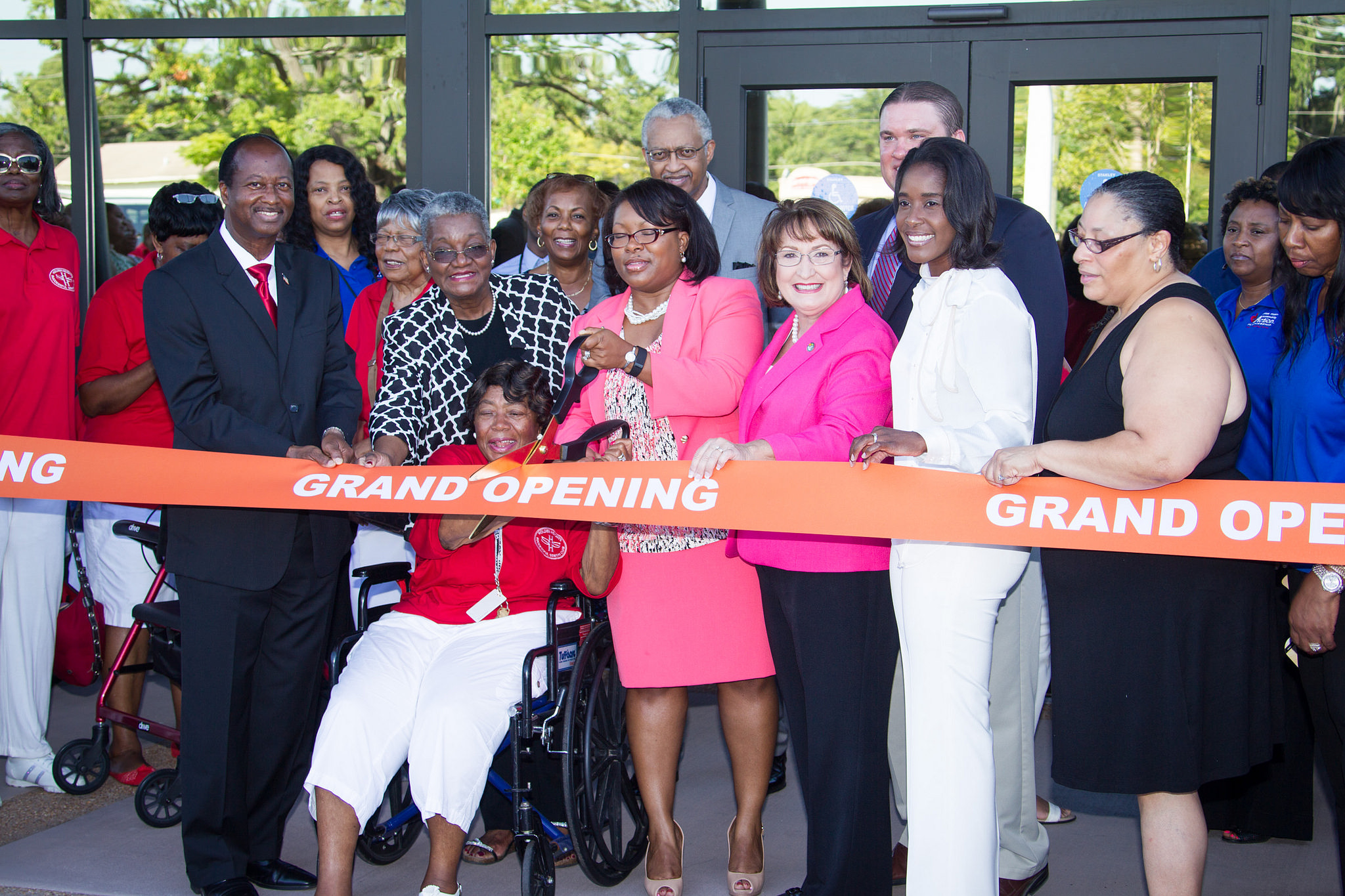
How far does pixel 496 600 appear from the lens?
3936 millimetres

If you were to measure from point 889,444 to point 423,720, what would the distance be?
5.37 ft

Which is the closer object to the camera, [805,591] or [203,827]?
[805,591]

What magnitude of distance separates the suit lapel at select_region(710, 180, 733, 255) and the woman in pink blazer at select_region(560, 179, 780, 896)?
2.90ft

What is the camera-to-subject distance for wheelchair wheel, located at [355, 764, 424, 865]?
399cm

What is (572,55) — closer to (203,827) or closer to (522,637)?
(522,637)

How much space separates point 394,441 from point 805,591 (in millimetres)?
1528

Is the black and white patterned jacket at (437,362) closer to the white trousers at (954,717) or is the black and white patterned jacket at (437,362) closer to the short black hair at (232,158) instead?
the short black hair at (232,158)

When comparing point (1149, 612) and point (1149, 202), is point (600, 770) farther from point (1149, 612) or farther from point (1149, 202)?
point (1149, 202)

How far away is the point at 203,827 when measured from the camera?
3.75m

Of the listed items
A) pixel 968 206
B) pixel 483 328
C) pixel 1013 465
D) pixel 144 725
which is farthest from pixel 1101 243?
pixel 144 725

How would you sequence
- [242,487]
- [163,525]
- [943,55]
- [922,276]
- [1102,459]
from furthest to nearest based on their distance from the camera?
[943,55] → [163,525] → [242,487] → [922,276] → [1102,459]

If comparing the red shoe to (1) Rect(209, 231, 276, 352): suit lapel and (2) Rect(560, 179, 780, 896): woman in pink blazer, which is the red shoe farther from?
(2) Rect(560, 179, 780, 896): woman in pink blazer

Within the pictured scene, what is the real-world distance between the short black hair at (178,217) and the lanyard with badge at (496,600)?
2.04 m

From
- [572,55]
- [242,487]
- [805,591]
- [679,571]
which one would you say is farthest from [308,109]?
[805,591]
